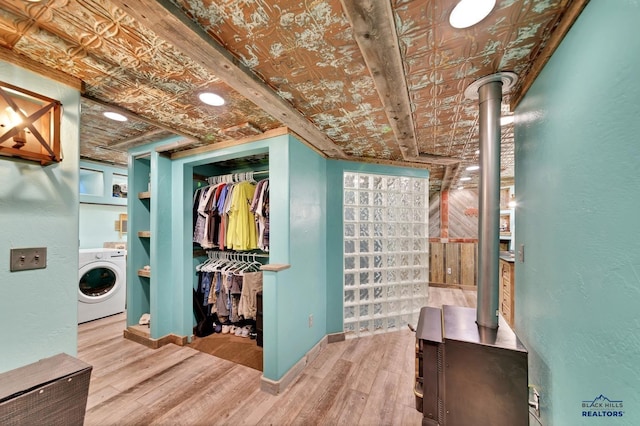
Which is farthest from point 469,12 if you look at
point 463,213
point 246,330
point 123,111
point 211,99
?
point 463,213

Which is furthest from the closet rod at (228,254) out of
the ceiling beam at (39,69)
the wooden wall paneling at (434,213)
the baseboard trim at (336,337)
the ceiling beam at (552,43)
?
the wooden wall paneling at (434,213)

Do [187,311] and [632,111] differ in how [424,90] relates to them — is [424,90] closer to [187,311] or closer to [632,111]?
[632,111]

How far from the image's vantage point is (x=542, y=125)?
3.61 ft

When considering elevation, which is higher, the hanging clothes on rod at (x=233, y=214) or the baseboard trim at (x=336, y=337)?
the hanging clothes on rod at (x=233, y=214)

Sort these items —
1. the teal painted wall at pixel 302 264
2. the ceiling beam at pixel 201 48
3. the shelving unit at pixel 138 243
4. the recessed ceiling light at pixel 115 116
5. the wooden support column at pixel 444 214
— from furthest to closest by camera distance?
the wooden support column at pixel 444 214 → the shelving unit at pixel 138 243 → the teal painted wall at pixel 302 264 → the recessed ceiling light at pixel 115 116 → the ceiling beam at pixel 201 48

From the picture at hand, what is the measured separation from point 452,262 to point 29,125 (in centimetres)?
582

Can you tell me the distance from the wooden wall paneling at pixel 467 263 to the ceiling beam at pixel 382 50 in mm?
4093

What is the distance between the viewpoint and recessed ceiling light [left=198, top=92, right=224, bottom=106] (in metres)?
1.44

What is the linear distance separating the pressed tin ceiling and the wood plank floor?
6.92 ft

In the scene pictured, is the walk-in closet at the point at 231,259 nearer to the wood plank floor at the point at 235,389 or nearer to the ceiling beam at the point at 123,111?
the wood plank floor at the point at 235,389

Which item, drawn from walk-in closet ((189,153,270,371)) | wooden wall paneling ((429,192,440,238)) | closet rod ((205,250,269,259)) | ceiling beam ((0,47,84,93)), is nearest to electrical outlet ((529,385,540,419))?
walk-in closet ((189,153,270,371))

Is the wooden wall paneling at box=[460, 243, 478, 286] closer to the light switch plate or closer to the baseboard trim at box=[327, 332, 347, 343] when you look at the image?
the baseboard trim at box=[327, 332, 347, 343]

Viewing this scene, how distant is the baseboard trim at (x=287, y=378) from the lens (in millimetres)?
1793

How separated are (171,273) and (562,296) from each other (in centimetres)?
309
